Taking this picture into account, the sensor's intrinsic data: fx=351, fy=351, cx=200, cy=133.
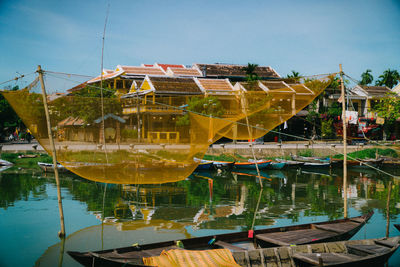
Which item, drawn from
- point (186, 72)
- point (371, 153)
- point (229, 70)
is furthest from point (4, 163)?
point (229, 70)

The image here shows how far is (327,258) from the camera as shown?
17.5ft

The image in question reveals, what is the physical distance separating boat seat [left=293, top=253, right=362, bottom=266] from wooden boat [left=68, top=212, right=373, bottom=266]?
23.4 inches

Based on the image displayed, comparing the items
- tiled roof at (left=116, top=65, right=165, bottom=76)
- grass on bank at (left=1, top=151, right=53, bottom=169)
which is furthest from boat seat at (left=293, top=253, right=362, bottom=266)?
tiled roof at (left=116, top=65, right=165, bottom=76)

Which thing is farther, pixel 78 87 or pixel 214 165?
pixel 214 165

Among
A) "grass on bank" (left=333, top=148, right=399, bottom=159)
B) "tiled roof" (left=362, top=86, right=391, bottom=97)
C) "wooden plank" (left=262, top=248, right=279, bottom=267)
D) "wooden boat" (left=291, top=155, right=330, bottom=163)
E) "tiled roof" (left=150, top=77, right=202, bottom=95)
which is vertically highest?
"tiled roof" (left=362, top=86, right=391, bottom=97)

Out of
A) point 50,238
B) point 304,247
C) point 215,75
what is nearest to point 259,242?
point 304,247

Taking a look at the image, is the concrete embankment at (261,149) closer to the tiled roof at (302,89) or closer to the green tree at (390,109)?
the green tree at (390,109)

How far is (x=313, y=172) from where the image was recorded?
19500mm

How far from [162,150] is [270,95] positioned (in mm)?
2944

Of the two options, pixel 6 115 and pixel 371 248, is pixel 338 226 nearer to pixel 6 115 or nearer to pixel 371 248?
pixel 371 248

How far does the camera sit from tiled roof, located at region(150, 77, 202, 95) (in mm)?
22036

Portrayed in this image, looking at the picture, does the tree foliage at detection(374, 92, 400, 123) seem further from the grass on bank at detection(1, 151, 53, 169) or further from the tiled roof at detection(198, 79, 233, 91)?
the grass on bank at detection(1, 151, 53, 169)

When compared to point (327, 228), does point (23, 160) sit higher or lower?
higher

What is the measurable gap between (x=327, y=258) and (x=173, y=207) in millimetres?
6139
